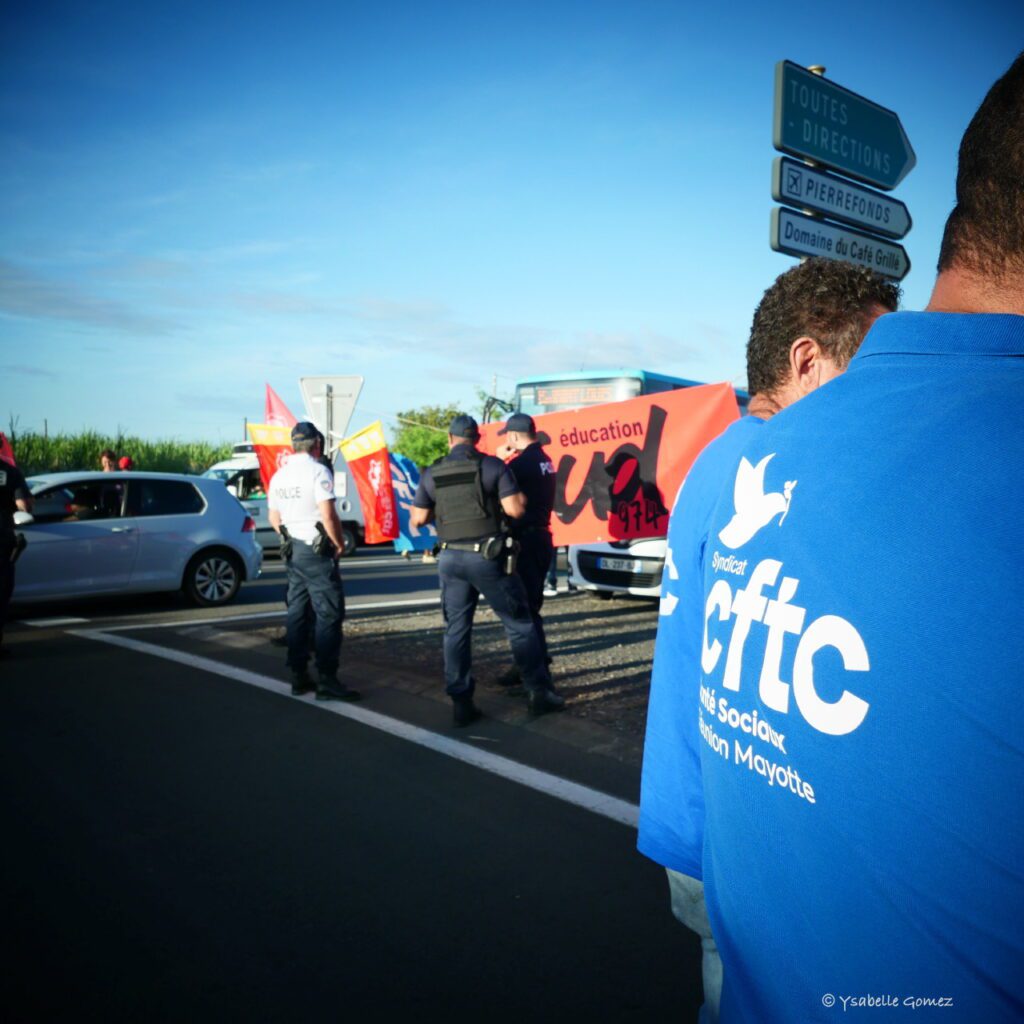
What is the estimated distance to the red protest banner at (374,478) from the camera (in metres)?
11.7

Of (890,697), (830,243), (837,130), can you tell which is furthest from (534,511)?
(890,697)

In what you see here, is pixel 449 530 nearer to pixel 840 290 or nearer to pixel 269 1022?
pixel 269 1022

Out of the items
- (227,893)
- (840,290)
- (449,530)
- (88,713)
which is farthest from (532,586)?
(840,290)

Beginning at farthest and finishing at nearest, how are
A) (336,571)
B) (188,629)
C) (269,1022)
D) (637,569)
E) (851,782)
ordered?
(637,569), (188,629), (336,571), (269,1022), (851,782)

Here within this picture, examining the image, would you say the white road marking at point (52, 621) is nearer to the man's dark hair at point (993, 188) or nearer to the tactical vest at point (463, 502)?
the tactical vest at point (463, 502)

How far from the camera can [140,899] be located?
10.8 feet

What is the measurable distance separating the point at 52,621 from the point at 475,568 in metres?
6.51

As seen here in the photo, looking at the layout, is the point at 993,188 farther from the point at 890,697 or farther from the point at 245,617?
the point at 245,617

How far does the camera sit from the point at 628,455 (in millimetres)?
7984

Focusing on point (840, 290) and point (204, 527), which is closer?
point (840, 290)

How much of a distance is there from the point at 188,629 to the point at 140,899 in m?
6.34

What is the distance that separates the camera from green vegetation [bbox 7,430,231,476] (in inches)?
1101

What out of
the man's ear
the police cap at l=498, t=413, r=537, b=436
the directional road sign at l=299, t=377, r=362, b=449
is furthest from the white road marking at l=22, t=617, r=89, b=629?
the man's ear

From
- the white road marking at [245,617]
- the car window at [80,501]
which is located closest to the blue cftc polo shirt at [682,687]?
the white road marking at [245,617]
